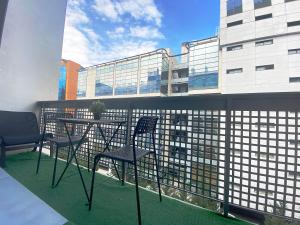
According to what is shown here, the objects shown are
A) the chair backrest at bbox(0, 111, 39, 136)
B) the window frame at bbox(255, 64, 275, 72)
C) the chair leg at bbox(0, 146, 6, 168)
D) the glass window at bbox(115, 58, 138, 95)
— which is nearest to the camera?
the chair leg at bbox(0, 146, 6, 168)

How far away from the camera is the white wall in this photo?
289 cm

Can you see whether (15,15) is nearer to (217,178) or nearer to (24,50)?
(24,50)

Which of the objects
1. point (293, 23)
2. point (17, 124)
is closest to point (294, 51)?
point (293, 23)

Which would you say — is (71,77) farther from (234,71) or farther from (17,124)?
(17,124)

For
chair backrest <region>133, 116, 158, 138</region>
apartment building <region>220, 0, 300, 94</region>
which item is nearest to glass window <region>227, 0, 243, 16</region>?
apartment building <region>220, 0, 300, 94</region>

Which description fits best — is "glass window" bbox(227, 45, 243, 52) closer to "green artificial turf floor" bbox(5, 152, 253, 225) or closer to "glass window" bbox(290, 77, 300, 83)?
"glass window" bbox(290, 77, 300, 83)

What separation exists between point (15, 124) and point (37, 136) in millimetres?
435

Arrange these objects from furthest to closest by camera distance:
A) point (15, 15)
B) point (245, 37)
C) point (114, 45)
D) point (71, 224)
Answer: point (245, 37)
point (114, 45)
point (15, 15)
point (71, 224)

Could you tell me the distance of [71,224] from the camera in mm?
1183

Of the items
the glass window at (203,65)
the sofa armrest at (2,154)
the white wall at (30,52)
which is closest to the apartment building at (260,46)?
the glass window at (203,65)

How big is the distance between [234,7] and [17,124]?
22820 mm

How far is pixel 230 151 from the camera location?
1.47 meters

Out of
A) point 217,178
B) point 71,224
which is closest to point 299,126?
point 217,178

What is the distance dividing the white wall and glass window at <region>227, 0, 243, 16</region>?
20293 mm
